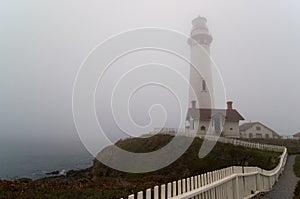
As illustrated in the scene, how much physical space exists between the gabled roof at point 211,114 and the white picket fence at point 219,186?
76.5 ft

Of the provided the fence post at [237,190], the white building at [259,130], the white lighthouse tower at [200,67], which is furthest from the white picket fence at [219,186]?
the white building at [259,130]

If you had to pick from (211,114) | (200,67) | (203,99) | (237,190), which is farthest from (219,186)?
(200,67)

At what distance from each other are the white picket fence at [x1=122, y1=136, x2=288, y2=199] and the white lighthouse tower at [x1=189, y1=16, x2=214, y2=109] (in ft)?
87.2

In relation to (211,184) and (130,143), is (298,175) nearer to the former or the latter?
(211,184)

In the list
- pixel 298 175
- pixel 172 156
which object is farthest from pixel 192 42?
pixel 298 175

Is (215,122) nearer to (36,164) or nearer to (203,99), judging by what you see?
(203,99)

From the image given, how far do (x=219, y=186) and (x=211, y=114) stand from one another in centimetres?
2939

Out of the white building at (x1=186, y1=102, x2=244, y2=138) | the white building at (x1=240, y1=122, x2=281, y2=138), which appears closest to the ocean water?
the white building at (x1=186, y1=102, x2=244, y2=138)

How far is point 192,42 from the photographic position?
138 feet

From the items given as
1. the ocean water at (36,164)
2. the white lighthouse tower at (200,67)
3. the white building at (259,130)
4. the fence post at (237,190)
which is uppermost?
the white lighthouse tower at (200,67)

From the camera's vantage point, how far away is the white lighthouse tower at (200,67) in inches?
1478

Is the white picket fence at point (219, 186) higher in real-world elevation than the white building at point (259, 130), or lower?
lower

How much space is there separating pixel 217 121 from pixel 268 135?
15714mm

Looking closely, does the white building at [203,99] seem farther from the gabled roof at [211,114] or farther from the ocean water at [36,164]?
the ocean water at [36,164]
